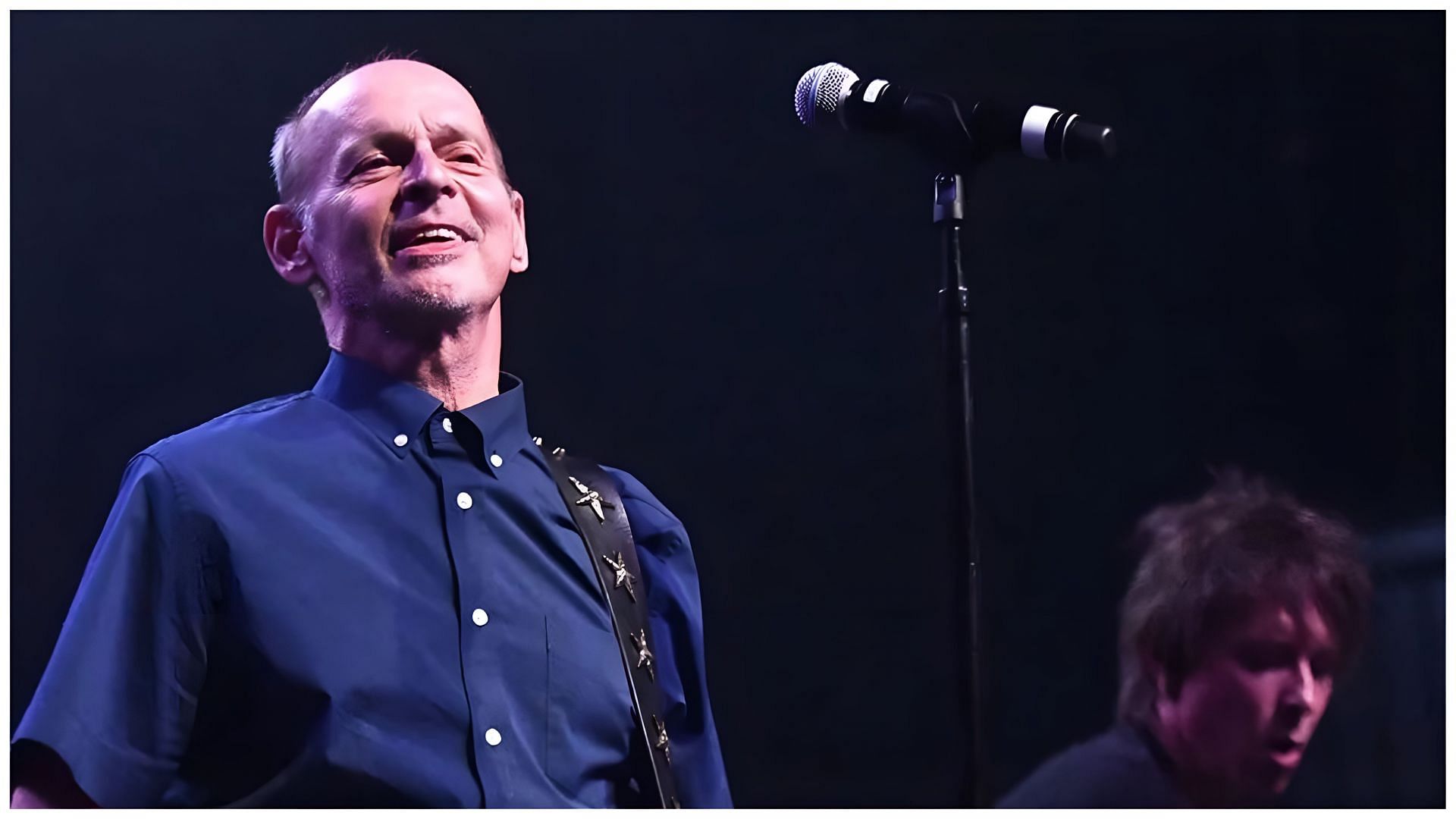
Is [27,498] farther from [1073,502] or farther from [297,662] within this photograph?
[1073,502]

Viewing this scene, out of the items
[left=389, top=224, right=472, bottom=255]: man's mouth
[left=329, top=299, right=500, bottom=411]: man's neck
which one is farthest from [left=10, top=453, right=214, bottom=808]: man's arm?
[left=389, top=224, right=472, bottom=255]: man's mouth

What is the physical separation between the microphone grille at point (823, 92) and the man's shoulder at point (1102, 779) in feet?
3.48

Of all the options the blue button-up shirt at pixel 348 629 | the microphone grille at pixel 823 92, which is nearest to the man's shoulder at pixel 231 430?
the blue button-up shirt at pixel 348 629

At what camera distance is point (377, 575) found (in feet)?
6.87

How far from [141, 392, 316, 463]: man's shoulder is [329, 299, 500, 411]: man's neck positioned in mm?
111

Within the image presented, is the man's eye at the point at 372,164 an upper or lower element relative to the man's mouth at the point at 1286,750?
upper

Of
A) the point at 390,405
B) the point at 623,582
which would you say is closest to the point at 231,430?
the point at 390,405

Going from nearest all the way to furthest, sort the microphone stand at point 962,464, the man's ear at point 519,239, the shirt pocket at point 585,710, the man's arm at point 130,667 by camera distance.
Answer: the man's arm at point 130,667, the shirt pocket at point 585,710, the microphone stand at point 962,464, the man's ear at point 519,239

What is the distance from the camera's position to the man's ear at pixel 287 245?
225 centimetres

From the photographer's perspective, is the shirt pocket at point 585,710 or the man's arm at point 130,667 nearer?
the man's arm at point 130,667

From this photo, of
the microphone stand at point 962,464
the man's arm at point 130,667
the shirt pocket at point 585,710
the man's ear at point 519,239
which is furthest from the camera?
the man's ear at point 519,239

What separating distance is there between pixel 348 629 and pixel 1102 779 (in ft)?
3.86

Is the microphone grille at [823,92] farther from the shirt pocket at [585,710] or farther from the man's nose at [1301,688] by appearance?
the man's nose at [1301,688]

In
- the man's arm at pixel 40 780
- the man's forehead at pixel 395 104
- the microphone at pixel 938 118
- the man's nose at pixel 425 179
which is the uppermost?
the man's forehead at pixel 395 104
